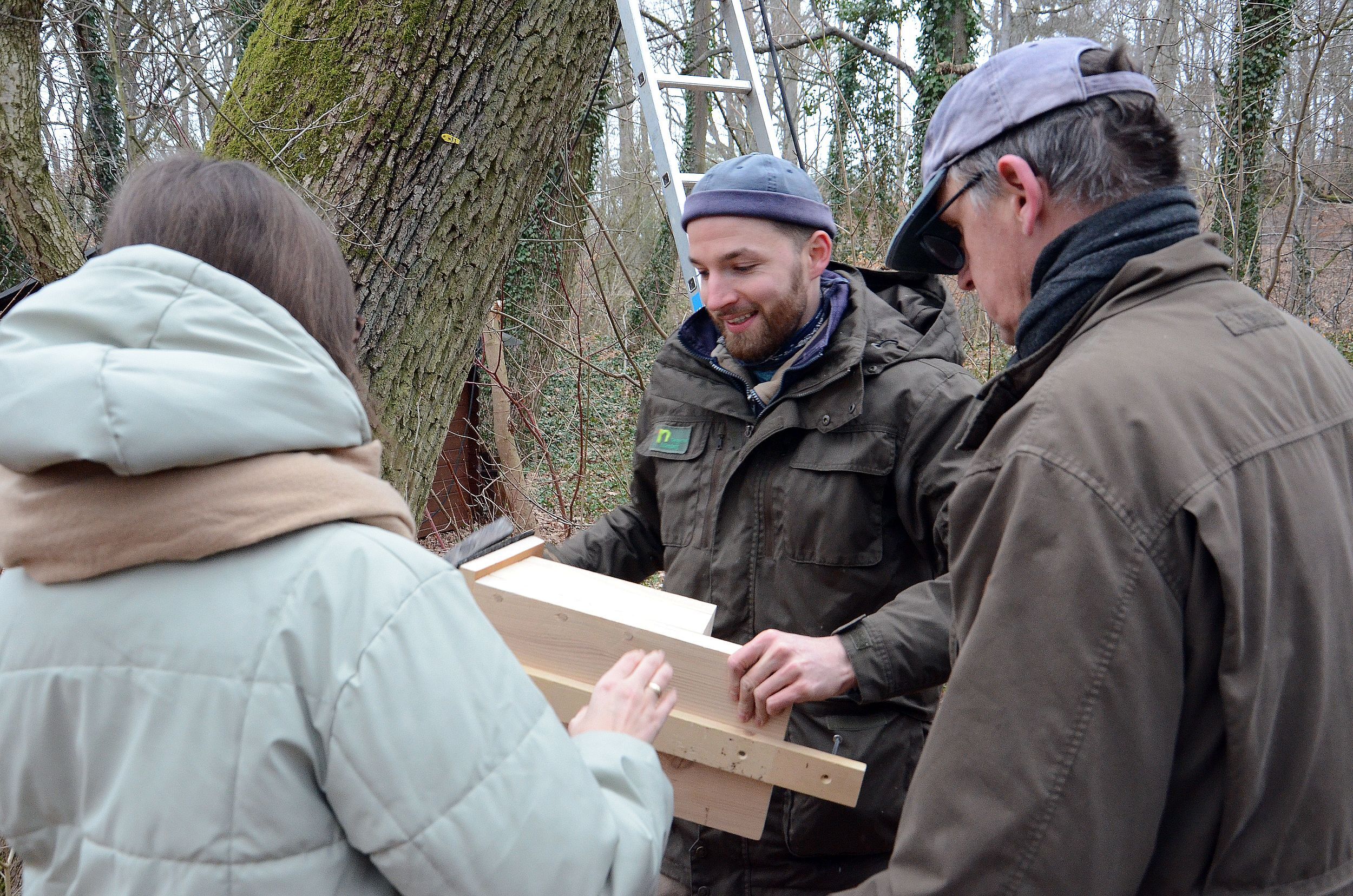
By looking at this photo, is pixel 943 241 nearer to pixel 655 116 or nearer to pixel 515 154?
pixel 515 154

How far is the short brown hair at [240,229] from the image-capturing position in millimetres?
1247

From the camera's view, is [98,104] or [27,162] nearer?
[27,162]

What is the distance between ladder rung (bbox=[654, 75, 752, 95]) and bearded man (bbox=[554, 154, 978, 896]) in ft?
6.21

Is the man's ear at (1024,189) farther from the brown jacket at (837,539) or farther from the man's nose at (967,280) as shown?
the brown jacket at (837,539)

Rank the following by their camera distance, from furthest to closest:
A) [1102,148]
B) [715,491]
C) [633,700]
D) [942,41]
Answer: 1. [942,41]
2. [715,491]
3. [633,700]
4. [1102,148]

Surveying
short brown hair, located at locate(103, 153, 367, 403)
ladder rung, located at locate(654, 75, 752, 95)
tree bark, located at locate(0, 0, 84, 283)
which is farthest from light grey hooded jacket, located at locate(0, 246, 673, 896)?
tree bark, located at locate(0, 0, 84, 283)

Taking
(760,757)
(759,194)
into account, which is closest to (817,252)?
(759,194)

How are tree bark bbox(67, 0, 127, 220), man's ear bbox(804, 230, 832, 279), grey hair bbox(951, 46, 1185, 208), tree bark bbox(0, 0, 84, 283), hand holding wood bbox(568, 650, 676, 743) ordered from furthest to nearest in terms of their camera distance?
tree bark bbox(67, 0, 127, 220) → tree bark bbox(0, 0, 84, 283) → man's ear bbox(804, 230, 832, 279) → hand holding wood bbox(568, 650, 676, 743) → grey hair bbox(951, 46, 1185, 208)

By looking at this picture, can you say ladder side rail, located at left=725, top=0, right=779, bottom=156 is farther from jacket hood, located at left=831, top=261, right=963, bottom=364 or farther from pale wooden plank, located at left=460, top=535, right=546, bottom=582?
pale wooden plank, located at left=460, top=535, right=546, bottom=582

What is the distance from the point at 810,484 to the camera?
2.23m

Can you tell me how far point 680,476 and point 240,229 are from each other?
138 centimetres

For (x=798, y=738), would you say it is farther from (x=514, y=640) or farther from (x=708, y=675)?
(x=514, y=640)

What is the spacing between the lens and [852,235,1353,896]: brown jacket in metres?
1.13

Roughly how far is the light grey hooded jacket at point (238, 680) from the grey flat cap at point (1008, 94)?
3.33 feet
